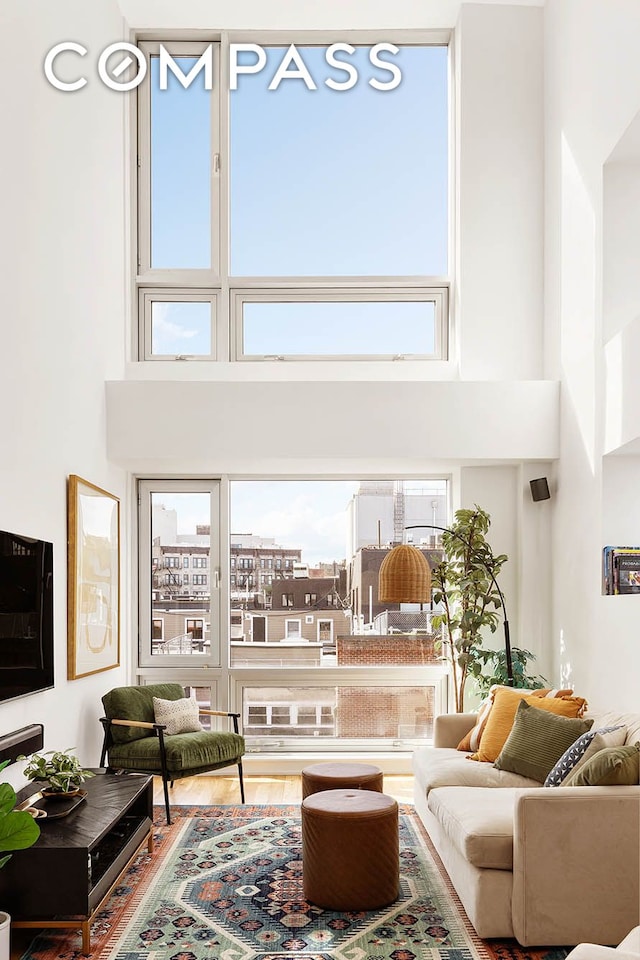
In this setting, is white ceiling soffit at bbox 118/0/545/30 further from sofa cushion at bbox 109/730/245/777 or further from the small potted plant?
the small potted plant

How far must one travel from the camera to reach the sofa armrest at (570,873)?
359 cm

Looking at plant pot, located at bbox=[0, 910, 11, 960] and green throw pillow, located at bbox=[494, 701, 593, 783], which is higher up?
green throw pillow, located at bbox=[494, 701, 593, 783]

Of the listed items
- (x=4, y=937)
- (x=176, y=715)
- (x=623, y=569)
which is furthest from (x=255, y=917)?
(x=623, y=569)

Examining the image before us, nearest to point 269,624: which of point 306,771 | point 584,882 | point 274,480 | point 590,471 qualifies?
point 274,480

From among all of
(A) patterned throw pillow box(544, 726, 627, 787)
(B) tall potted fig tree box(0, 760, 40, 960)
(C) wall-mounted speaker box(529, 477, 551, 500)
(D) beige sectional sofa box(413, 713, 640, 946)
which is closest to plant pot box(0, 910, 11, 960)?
(B) tall potted fig tree box(0, 760, 40, 960)

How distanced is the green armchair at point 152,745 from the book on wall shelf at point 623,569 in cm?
240

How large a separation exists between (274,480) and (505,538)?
5.72 feet

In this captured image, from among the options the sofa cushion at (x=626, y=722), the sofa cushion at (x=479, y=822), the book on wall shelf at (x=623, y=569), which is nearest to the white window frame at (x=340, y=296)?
the book on wall shelf at (x=623, y=569)

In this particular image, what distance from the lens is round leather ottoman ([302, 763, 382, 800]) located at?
4895 mm

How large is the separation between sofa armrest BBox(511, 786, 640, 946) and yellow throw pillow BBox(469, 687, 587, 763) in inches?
52.4

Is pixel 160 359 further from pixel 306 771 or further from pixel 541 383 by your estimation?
pixel 306 771

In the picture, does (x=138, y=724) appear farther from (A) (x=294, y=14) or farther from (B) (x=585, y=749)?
(A) (x=294, y=14)

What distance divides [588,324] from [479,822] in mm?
3051

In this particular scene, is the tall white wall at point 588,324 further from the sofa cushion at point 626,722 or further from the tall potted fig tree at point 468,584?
the tall potted fig tree at point 468,584
